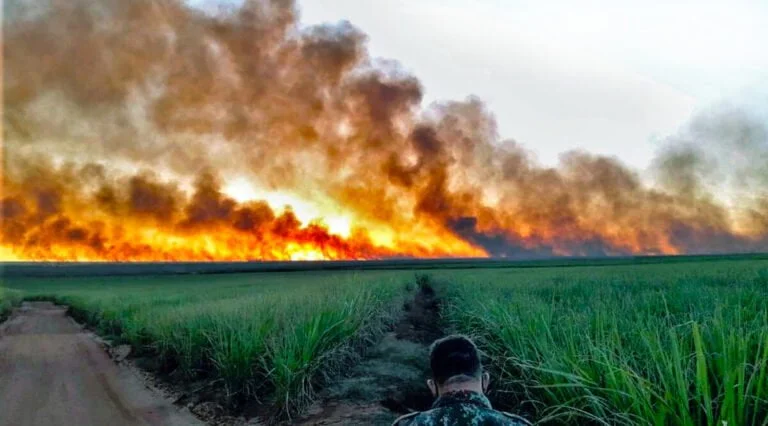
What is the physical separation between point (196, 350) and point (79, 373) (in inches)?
145

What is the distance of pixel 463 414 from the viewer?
10.1 ft

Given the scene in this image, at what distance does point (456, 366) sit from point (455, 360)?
0.03 m

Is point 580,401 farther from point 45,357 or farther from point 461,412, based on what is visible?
point 45,357

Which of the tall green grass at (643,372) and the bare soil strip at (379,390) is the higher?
the tall green grass at (643,372)

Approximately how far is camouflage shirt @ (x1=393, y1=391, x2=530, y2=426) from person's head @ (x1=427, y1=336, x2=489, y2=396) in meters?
0.05

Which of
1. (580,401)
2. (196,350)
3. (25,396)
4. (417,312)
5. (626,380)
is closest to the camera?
(626,380)

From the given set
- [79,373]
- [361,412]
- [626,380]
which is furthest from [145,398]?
[626,380]

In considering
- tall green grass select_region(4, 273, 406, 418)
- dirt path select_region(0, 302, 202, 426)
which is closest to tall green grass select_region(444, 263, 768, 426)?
tall green grass select_region(4, 273, 406, 418)

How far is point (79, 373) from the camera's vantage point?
571 inches

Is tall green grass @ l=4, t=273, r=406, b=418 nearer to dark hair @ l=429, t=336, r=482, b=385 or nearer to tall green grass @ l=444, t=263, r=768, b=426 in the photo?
tall green grass @ l=444, t=263, r=768, b=426

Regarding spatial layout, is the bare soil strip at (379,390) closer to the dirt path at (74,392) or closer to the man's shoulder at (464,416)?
the dirt path at (74,392)

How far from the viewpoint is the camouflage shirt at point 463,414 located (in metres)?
3.04

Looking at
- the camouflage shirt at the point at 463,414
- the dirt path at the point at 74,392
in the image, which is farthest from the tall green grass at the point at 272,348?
the camouflage shirt at the point at 463,414

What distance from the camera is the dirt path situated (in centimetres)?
991
